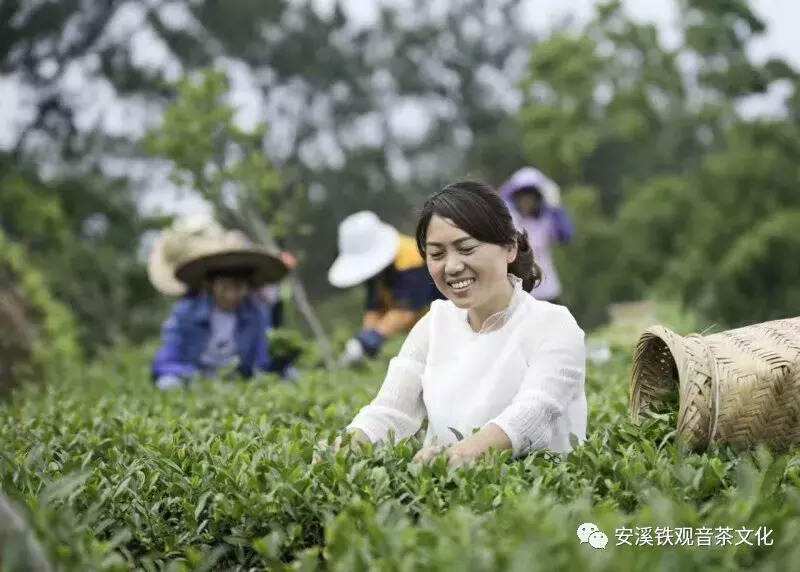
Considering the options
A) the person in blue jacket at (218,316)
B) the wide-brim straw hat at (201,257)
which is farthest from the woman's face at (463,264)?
the wide-brim straw hat at (201,257)

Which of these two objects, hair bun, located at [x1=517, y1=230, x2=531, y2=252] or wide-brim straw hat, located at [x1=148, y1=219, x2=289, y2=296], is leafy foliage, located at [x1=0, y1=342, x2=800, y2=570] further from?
wide-brim straw hat, located at [x1=148, y1=219, x2=289, y2=296]

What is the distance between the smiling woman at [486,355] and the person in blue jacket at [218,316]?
128 inches

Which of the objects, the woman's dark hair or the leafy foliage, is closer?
the leafy foliage

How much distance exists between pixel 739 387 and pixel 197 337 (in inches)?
168

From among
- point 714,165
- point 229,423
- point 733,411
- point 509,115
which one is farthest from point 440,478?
point 509,115

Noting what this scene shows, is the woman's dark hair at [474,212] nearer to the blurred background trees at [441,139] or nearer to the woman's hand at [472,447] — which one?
the woman's hand at [472,447]

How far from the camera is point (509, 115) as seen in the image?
27.3m

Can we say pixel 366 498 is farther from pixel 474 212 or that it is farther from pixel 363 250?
pixel 363 250

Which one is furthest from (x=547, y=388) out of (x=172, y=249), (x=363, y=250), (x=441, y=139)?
(x=441, y=139)

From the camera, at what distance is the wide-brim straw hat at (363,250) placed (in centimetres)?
688

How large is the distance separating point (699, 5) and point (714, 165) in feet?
14.8

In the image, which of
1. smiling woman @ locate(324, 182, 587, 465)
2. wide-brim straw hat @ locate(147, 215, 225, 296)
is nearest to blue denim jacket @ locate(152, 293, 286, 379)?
wide-brim straw hat @ locate(147, 215, 225, 296)

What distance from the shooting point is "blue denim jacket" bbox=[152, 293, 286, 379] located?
6.14 m

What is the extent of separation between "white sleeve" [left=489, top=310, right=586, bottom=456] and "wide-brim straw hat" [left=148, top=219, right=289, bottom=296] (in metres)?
3.81
